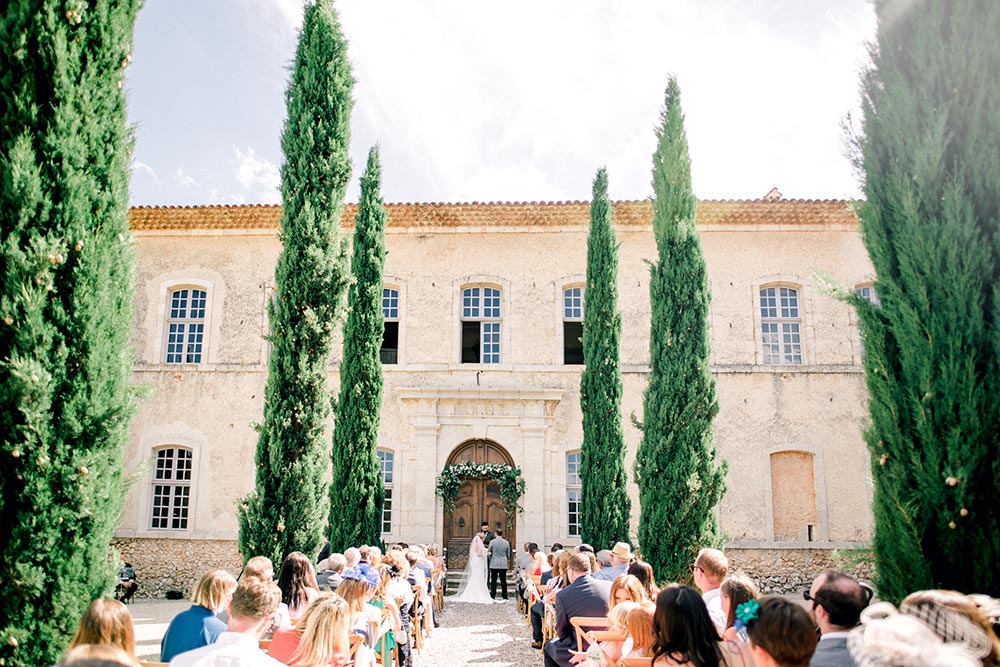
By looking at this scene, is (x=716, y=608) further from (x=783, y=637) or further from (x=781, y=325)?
(x=781, y=325)

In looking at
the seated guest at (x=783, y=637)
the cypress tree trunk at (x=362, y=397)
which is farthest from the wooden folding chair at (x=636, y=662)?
the cypress tree trunk at (x=362, y=397)

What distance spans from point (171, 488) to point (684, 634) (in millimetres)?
13530

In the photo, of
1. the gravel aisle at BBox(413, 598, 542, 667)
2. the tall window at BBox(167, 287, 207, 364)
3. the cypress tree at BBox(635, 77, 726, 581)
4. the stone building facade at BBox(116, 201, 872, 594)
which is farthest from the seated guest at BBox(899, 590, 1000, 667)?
the tall window at BBox(167, 287, 207, 364)

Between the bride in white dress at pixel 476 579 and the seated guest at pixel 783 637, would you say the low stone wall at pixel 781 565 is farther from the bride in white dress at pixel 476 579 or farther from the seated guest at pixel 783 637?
the seated guest at pixel 783 637

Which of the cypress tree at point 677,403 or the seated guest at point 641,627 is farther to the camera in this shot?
the cypress tree at point 677,403

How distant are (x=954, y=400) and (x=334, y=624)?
3.51 m

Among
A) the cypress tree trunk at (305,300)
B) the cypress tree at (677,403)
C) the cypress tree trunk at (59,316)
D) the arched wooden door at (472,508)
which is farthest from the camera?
the arched wooden door at (472,508)

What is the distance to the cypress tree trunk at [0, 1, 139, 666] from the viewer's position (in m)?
3.71

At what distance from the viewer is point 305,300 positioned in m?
7.68

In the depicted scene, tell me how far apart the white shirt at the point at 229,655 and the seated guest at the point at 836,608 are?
2377mm

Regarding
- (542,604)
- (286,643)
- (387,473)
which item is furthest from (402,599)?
(387,473)

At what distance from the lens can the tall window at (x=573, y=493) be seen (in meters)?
14.2

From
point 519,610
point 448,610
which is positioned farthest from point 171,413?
point 519,610

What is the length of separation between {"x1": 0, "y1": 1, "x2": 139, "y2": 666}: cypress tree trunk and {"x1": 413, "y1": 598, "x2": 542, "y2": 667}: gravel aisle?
16.9 ft
